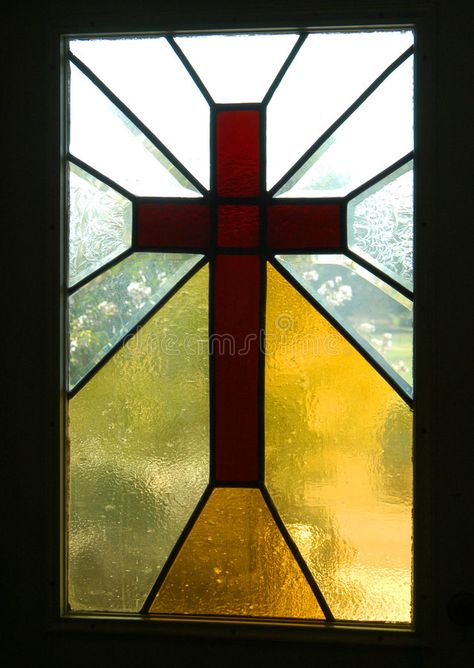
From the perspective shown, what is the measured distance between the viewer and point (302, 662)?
138 centimetres

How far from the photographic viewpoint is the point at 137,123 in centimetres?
144

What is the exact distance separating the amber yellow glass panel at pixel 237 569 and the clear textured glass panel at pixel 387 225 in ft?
1.81

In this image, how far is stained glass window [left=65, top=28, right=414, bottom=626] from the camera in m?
1.40

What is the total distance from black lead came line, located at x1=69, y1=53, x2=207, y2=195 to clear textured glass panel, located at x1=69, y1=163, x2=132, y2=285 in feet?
0.47

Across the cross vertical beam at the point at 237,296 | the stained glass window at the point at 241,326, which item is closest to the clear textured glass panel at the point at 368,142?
the stained glass window at the point at 241,326

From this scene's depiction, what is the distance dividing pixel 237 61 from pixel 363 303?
1.88 feet

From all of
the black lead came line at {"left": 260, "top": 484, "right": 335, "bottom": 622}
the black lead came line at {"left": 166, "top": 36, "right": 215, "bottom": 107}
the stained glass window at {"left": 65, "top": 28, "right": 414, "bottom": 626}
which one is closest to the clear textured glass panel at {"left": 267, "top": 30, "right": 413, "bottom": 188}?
the stained glass window at {"left": 65, "top": 28, "right": 414, "bottom": 626}

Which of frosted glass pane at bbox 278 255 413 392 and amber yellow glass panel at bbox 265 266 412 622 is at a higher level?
frosted glass pane at bbox 278 255 413 392

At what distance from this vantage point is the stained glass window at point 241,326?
55.3 inches

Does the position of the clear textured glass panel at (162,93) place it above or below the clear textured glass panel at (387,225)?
above

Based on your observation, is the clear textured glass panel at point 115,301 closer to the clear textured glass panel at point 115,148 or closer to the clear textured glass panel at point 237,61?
the clear textured glass panel at point 115,148

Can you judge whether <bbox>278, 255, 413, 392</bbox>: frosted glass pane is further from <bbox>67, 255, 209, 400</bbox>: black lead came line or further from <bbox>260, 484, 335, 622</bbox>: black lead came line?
<bbox>260, 484, 335, 622</bbox>: black lead came line
